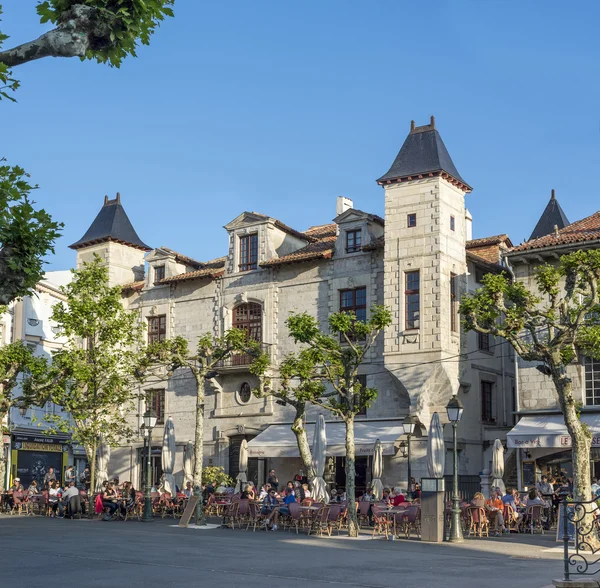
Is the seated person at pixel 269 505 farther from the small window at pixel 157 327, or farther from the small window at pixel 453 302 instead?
the small window at pixel 157 327

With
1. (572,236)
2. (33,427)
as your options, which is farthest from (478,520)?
(33,427)

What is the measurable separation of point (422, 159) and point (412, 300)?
17.7 ft

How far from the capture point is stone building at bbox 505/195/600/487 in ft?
102

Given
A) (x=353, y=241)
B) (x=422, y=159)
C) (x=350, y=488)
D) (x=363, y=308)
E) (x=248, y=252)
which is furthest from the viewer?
(x=248, y=252)

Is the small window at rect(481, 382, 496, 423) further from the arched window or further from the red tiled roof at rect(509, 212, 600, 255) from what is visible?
the arched window

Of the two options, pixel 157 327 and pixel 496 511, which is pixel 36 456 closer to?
pixel 157 327

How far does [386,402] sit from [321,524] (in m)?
12.0

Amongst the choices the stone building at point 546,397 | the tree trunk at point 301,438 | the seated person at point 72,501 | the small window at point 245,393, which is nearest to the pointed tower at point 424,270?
the stone building at point 546,397

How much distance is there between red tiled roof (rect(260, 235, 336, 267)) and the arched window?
79.7 inches

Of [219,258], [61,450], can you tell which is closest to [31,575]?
[219,258]

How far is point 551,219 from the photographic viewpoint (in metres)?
44.7

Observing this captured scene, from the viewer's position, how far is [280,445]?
34.8 m

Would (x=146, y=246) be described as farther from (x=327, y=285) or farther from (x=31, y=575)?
(x=31, y=575)

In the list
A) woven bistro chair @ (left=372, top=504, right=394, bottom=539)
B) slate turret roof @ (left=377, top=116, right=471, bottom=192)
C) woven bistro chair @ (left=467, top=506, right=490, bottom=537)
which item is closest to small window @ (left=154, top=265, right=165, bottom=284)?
slate turret roof @ (left=377, top=116, right=471, bottom=192)
